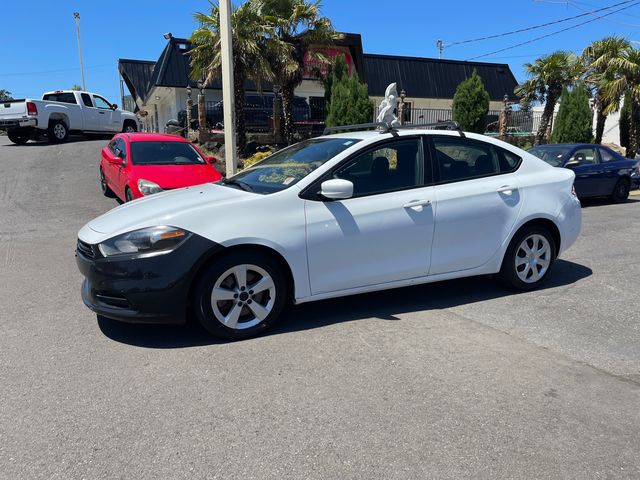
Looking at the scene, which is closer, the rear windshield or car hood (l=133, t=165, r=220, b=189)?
car hood (l=133, t=165, r=220, b=189)

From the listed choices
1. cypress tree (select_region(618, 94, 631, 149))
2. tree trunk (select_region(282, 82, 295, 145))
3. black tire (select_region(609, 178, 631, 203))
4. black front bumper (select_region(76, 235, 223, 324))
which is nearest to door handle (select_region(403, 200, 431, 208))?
black front bumper (select_region(76, 235, 223, 324))

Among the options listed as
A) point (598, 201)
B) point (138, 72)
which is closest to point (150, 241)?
point (598, 201)

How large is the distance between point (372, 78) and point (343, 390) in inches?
1012

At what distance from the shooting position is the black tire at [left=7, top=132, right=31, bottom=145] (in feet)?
65.9

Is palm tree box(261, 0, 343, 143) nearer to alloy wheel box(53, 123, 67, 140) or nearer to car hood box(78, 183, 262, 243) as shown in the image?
alloy wheel box(53, 123, 67, 140)

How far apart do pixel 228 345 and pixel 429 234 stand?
6.60ft

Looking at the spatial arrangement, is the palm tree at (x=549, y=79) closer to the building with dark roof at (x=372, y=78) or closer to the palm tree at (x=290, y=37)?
the building with dark roof at (x=372, y=78)

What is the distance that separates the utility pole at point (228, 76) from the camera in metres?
9.68

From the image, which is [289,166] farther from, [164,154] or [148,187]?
[164,154]

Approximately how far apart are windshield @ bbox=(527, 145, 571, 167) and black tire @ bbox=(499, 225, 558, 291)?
254 inches

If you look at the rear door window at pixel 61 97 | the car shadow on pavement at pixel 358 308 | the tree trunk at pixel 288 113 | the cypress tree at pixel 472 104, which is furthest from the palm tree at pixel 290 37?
the car shadow on pavement at pixel 358 308

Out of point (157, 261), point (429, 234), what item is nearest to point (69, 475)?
point (157, 261)

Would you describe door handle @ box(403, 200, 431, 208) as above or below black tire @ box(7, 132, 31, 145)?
below

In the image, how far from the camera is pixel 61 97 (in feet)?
67.9
